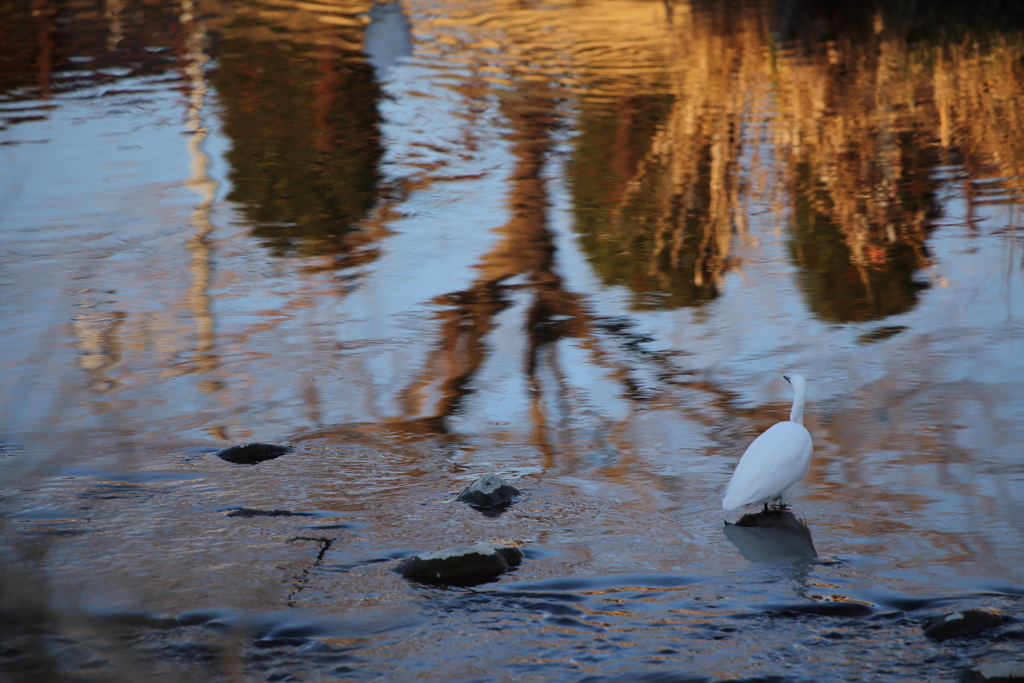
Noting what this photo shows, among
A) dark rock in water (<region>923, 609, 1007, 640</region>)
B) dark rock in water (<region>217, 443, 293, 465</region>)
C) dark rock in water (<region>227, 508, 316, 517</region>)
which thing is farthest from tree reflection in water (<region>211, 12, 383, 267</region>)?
dark rock in water (<region>923, 609, 1007, 640</region>)

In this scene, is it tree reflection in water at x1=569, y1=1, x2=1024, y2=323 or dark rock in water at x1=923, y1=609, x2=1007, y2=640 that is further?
tree reflection in water at x1=569, y1=1, x2=1024, y2=323

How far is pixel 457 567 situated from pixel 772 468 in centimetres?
126

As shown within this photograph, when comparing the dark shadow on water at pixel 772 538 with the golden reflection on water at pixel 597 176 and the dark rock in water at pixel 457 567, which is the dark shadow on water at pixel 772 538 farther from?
the dark rock in water at pixel 457 567

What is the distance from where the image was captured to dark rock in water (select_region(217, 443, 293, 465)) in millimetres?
4344

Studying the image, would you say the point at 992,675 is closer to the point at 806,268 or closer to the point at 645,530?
the point at 645,530

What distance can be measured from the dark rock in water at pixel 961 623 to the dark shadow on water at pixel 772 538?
580 millimetres

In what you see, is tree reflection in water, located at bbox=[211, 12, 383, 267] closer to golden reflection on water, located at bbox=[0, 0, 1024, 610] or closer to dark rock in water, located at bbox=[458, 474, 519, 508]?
golden reflection on water, located at bbox=[0, 0, 1024, 610]

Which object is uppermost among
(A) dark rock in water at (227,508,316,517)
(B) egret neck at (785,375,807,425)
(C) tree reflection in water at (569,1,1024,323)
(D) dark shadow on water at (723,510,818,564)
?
(C) tree reflection in water at (569,1,1024,323)

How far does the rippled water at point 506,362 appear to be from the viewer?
3.07 meters

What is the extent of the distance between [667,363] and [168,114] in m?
7.24

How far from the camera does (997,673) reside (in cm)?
262

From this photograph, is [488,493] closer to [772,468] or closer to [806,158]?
[772,468]

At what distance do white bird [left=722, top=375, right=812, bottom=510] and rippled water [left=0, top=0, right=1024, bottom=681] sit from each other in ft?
0.41

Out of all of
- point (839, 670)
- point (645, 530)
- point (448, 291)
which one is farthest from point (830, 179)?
point (839, 670)
